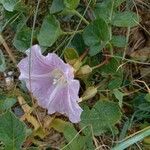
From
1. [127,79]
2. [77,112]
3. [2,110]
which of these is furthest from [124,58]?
[2,110]

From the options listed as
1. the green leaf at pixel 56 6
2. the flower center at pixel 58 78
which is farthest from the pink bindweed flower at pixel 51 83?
the green leaf at pixel 56 6

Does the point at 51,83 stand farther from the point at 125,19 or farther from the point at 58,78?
the point at 125,19

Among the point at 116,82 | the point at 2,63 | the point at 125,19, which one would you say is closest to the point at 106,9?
the point at 125,19

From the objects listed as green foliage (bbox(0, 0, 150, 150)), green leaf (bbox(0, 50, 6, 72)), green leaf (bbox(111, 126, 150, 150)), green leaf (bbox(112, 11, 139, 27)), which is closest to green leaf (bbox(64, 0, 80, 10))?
green foliage (bbox(0, 0, 150, 150))

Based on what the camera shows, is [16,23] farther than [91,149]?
Yes

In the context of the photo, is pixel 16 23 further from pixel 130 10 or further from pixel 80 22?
pixel 130 10

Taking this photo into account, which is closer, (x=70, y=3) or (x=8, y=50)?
(x=70, y=3)
